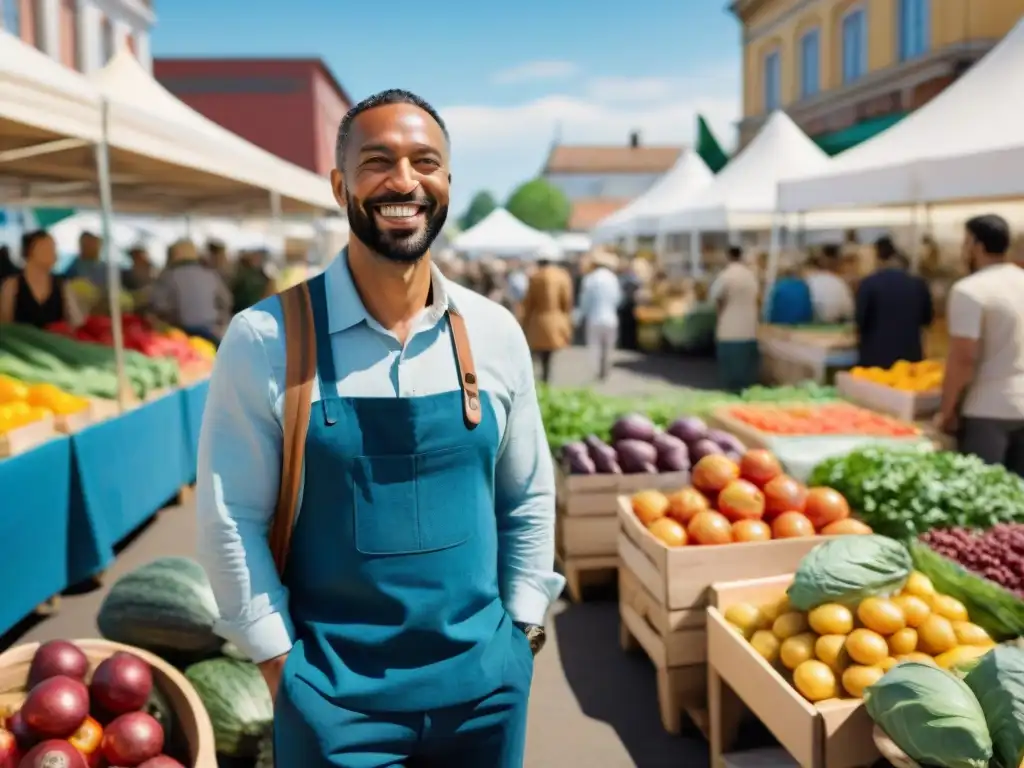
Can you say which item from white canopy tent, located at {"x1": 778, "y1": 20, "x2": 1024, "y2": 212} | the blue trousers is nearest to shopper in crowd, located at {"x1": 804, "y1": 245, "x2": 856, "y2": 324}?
white canopy tent, located at {"x1": 778, "y1": 20, "x2": 1024, "y2": 212}

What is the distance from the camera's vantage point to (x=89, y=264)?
476 inches

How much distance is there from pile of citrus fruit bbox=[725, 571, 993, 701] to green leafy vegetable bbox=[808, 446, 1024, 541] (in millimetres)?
679

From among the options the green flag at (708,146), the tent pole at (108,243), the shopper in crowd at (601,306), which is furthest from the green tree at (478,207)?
the tent pole at (108,243)

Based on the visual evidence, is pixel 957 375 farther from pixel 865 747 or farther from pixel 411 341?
pixel 411 341

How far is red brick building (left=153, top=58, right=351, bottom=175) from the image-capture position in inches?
1987

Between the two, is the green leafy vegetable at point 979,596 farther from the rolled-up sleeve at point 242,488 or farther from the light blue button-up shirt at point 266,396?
the rolled-up sleeve at point 242,488

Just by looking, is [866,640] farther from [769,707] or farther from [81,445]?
[81,445]

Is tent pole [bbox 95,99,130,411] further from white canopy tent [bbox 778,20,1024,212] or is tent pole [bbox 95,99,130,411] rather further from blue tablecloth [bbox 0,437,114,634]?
white canopy tent [bbox 778,20,1024,212]

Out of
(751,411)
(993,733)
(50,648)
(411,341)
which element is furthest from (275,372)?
(751,411)

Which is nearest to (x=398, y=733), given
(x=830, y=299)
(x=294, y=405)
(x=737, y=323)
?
(x=294, y=405)

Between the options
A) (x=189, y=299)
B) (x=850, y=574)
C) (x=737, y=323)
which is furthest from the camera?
(x=737, y=323)

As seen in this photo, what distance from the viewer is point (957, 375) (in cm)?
505

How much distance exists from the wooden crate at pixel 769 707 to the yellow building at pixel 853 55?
718 inches

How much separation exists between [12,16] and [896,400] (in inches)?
1028
